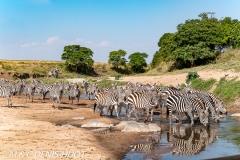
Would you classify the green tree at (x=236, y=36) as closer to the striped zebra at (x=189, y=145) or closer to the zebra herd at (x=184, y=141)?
the zebra herd at (x=184, y=141)

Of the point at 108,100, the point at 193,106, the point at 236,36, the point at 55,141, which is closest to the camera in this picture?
the point at 55,141

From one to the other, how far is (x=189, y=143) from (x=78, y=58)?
65.2 m

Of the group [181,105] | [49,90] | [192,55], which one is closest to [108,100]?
[181,105]

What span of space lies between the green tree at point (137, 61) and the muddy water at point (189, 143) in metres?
65.7

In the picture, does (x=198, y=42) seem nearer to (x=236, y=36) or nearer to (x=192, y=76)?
(x=236, y=36)

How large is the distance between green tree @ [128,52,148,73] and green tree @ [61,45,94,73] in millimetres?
9994

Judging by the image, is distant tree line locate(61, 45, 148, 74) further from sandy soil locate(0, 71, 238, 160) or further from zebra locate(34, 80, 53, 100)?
sandy soil locate(0, 71, 238, 160)

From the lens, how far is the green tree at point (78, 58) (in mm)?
78688

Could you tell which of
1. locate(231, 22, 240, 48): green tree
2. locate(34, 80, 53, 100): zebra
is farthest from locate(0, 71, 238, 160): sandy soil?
locate(231, 22, 240, 48): green tree

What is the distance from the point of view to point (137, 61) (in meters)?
84.2

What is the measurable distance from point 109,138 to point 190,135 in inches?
151

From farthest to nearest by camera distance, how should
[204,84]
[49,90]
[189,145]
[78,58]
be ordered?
[78,58], [204,84], [49,90], [189,145]

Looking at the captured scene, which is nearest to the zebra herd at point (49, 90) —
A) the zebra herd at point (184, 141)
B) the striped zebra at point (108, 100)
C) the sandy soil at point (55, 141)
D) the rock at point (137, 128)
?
the striped zebra at point (108, 100)

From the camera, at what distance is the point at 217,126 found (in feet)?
62.0
